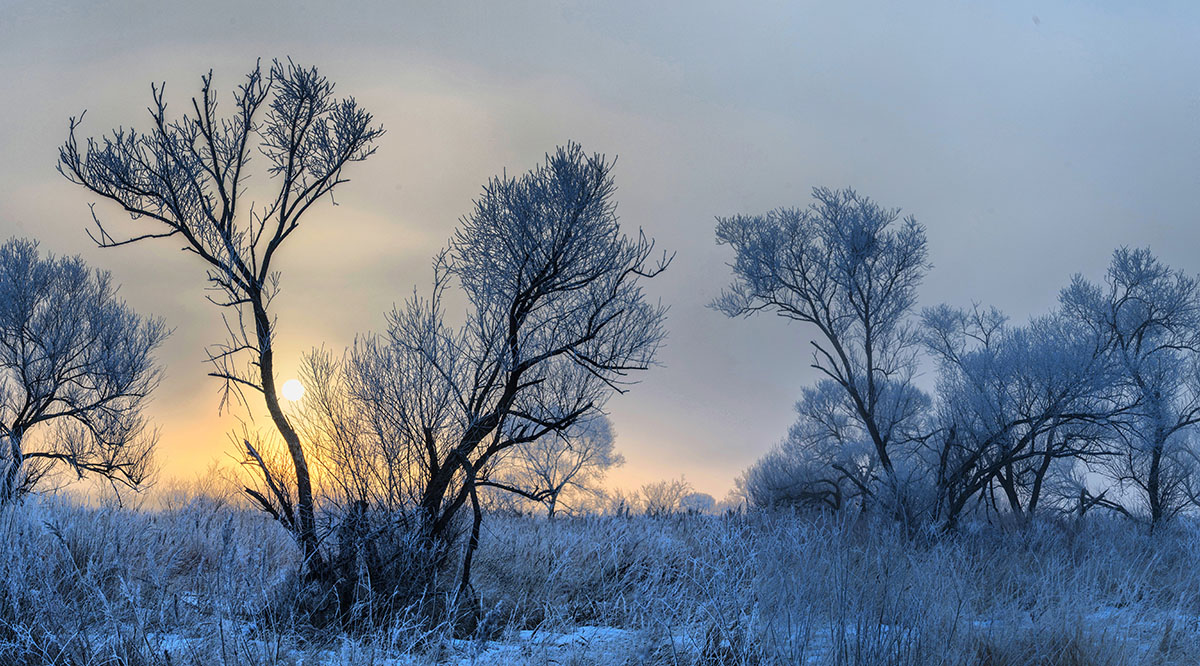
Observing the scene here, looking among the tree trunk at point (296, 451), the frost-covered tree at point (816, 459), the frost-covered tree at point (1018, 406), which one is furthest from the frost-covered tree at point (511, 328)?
the frost-covered tree at point (816, 459)

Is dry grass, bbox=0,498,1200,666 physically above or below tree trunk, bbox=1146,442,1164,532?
below

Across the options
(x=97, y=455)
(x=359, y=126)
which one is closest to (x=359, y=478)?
(x=359, y=126)

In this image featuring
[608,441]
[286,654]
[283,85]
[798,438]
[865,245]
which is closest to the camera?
[286,654]

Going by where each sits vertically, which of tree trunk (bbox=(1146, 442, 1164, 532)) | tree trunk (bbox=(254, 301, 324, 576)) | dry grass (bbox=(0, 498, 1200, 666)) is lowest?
dry grass (bbox=(0, 498, 1200, 666))

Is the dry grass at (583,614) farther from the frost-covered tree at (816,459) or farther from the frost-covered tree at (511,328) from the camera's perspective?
the frost-covered tree at (816,459)

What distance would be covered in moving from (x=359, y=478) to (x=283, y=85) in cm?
465

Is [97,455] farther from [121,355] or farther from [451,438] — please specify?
[451,438]

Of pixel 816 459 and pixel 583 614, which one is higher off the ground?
pixel 816 459

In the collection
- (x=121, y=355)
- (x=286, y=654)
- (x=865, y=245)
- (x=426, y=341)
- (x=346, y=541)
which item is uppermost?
(x=865, y=245)

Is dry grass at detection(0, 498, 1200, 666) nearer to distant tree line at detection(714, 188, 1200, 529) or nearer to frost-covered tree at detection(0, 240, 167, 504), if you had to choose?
distant tree line at detection(714, 188, 1200, 529)

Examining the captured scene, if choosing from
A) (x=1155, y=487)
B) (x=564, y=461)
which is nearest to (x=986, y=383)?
(x=1155, y=487)

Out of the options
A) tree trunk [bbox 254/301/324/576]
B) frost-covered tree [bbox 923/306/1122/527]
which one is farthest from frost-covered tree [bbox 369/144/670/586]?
frost-covered tree [bbox 923/306/1122/527]

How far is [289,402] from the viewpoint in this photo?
8.31m

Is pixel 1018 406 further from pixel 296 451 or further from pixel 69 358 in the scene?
pixel 69 358
